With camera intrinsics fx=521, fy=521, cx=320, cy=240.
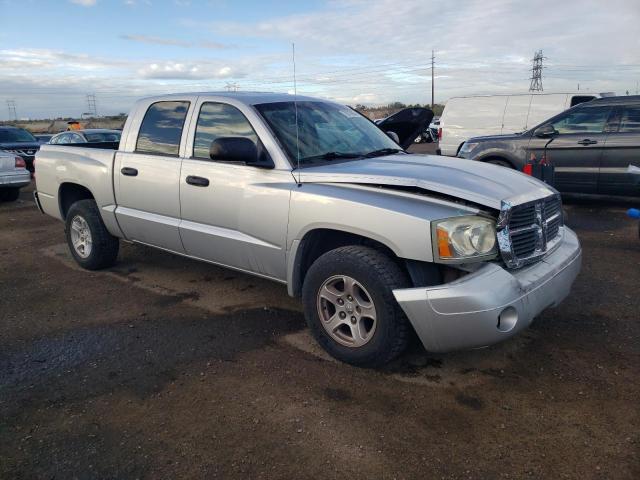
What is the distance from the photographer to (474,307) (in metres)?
2.87

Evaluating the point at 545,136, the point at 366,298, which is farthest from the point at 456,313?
the point at 545,136

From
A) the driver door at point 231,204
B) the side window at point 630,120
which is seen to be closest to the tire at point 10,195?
the driver door at point 231,204

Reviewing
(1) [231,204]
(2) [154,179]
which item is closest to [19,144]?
(2) [154,179]

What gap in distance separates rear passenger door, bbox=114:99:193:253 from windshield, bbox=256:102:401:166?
0.93 metres

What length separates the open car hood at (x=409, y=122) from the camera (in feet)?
19.4

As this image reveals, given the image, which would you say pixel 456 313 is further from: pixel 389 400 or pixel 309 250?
pixel 309 250

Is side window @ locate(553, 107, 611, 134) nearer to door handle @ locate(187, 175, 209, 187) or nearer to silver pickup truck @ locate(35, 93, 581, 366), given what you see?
silver pickup truck @ locate(35, 93, 581, 366)

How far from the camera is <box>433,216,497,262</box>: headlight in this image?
2967mm

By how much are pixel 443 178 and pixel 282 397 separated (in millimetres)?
1698

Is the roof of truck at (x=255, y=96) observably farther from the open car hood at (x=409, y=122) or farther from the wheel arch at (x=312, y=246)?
the open car hood at (x=409, y=122)

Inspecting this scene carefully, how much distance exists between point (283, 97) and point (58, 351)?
2672 millimetres

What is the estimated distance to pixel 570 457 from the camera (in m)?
2.53

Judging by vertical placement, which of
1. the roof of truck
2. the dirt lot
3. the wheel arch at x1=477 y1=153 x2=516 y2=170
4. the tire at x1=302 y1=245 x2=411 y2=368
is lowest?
the dirt lot

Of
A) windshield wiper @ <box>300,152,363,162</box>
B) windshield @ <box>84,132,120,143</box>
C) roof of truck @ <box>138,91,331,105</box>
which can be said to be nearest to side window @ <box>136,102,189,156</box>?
roof of truck @ <box>138,91,331,105</box>
